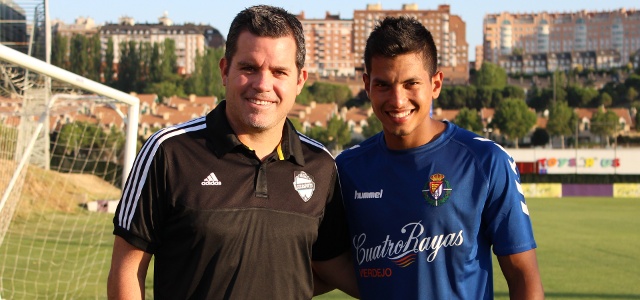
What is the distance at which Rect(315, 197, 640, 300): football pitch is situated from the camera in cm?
1035

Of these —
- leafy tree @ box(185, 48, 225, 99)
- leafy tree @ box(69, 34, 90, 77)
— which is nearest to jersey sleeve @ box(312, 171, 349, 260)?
leafy tree @ box(185, 48, 225, 99)

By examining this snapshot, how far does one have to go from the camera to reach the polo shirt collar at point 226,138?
9.83 feet

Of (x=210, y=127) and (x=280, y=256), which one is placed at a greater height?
(x=210, y=127)

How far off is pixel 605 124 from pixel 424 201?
87.8m

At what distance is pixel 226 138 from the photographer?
2998 millimetres

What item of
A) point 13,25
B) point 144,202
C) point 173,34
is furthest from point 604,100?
point 144,202

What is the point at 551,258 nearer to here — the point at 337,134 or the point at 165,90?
the point at 337,134

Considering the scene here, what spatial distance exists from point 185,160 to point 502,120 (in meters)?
87.8

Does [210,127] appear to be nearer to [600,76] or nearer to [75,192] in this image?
[75,192]

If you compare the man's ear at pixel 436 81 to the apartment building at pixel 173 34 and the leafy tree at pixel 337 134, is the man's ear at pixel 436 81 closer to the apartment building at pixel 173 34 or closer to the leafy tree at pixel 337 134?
the leafy tree at pixel 337 134

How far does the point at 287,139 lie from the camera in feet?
10.2

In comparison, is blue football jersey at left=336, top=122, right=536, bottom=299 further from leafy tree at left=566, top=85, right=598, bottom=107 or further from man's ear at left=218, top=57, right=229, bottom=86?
leafy tree at left=566, top=85, right=598, bottom=107

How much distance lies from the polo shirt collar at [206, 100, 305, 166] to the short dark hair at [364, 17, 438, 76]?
42cm

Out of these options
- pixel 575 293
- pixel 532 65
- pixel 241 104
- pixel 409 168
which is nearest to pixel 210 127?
pixel 241 104
